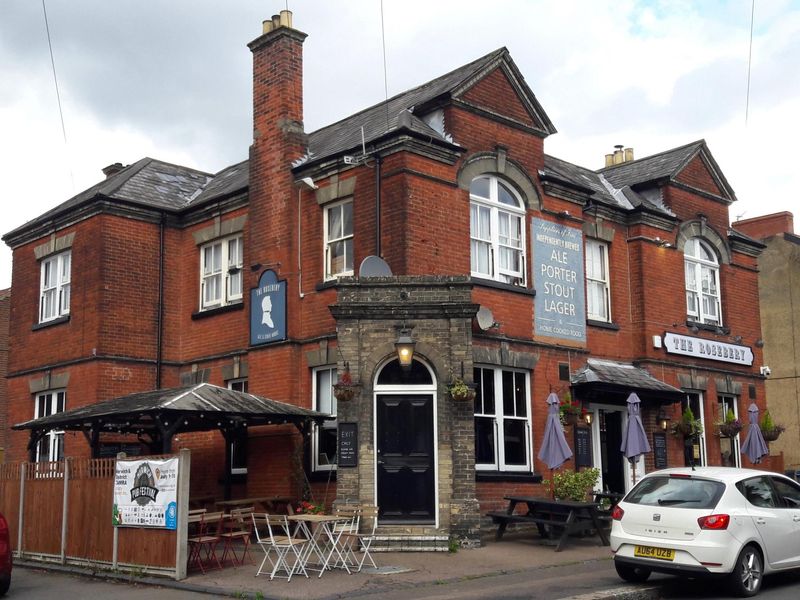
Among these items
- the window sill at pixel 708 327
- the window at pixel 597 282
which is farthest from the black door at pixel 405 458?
the window sill at pixel 708 327

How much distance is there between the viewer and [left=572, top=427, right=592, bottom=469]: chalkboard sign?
18531 mm

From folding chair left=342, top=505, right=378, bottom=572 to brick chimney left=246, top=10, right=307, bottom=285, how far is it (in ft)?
19.6

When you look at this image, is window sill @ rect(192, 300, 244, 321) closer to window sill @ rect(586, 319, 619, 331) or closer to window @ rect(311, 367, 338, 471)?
window @ rect(311, 367, 338, 471)

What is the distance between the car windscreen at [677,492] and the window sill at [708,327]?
35.2 feet

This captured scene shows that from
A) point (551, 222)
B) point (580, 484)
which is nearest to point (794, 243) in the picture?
point (551, 222)

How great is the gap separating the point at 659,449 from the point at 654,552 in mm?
9683

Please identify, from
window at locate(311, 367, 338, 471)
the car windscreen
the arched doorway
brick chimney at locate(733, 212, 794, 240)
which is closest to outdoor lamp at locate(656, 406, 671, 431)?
the arched doorway

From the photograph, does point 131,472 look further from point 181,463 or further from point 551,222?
point 551,222

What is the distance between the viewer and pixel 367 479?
1484 cm

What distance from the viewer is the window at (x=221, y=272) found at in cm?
2016

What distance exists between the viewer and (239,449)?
19141mm

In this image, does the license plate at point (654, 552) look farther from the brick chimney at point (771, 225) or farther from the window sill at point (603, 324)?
the brick chimney at point (771, 225)

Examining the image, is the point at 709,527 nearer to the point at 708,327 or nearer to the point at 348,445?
the point at 348,445

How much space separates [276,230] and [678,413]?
32.4ft
